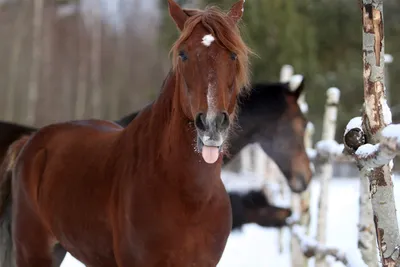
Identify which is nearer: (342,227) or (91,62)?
(342,227)

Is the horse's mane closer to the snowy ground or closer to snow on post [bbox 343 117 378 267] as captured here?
snow on post [bbox 343 117 378 267]

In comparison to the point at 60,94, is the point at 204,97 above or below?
below

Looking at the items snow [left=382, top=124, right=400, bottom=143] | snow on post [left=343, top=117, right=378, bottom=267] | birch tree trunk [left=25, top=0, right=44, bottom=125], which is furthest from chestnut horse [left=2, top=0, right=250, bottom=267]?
birch tree trunk [left=25, top=0, right=44, bottom=125]

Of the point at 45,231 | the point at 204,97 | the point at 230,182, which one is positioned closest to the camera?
the point at 204,97

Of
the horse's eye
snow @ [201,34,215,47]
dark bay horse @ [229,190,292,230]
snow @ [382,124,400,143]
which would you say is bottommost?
dark bay horse @ [229,190,292,230]

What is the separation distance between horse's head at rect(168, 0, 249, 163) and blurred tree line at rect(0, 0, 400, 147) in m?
9.90

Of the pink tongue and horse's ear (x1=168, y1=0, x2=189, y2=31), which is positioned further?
horse's ear (x1=168, y1=0, x2=189, y2=31)

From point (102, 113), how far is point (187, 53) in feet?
68.6

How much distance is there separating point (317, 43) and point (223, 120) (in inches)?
594

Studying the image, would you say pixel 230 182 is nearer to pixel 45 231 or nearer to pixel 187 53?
pixel 45 231

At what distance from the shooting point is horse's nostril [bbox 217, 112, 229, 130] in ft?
6.43

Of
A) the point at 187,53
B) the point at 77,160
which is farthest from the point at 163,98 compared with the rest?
the point at 77,160

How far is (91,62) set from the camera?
23000mm

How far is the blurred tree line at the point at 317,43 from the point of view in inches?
578
